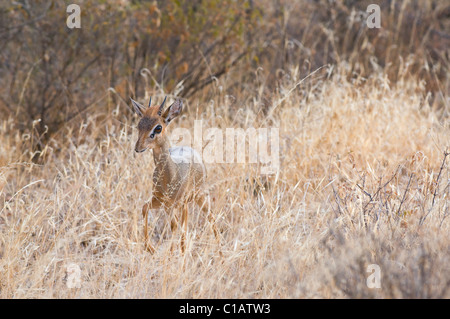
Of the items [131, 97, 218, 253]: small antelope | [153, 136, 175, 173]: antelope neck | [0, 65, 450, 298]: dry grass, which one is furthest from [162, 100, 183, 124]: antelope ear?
[0, 65, 450, 298]: dry grass

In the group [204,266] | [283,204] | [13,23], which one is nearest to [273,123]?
[283,204]

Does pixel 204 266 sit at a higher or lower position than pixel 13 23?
lower

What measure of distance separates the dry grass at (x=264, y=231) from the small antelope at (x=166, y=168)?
187mm

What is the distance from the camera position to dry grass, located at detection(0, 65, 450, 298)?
3.42 meters

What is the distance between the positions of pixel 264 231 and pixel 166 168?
81 centimetres

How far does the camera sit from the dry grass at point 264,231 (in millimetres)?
3420

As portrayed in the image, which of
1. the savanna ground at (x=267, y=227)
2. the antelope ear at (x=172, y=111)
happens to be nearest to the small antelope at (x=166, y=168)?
the antelope ear at (x=172, y=111)

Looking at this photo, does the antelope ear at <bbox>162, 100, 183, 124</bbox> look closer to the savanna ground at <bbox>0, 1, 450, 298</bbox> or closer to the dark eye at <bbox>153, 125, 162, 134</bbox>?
the dark eye at <bbox>153, 125, 162, 134</bbox>

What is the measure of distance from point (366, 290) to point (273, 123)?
11.3 feet

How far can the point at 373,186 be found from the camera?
4.75 metres

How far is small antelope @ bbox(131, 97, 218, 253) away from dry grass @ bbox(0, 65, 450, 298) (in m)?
0.19

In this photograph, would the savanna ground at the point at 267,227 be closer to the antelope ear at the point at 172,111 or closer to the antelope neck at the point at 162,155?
the antelope neck at the point at 162,155
